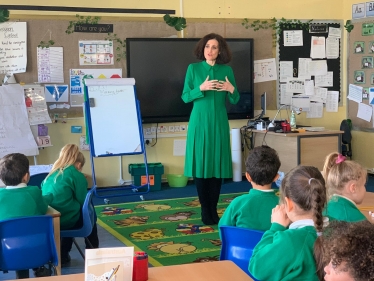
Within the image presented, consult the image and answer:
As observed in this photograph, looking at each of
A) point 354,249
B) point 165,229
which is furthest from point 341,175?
point 165,229

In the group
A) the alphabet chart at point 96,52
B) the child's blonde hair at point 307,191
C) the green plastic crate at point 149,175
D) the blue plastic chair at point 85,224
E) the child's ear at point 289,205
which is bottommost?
the green plastic crate at point 149,175

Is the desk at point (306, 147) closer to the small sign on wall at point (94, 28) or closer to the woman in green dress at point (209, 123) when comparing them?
the woman in green dress at point (209, 123)

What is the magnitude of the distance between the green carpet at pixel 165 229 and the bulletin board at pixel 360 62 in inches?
98.6

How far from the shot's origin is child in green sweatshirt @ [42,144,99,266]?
3643 millimetres

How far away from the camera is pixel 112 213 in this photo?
5.57 m

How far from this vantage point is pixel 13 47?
20.6 ft

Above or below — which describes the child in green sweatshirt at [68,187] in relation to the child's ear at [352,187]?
below

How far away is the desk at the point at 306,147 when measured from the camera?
6.32 metres

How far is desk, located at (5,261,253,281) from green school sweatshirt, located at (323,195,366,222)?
0.62 meters

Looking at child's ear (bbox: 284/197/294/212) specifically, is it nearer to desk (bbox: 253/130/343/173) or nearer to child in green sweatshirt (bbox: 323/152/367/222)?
child in green sweatshirt (bbox: 323/152/367/222)

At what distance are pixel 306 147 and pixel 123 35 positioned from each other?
2.62 meters

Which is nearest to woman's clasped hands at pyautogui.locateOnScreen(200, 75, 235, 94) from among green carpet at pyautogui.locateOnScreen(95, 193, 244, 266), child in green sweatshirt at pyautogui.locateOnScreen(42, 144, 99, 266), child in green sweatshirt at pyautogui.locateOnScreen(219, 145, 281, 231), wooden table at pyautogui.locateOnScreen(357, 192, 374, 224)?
green carpet at pyautogui.locateOnScreen(95, 193, 244, 266)

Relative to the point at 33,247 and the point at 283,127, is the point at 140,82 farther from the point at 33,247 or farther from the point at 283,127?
the point at 33,247

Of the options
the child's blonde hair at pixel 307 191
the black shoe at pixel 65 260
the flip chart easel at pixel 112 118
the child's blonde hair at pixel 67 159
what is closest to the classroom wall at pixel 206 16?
the flip chart easel at pixel 112 118
